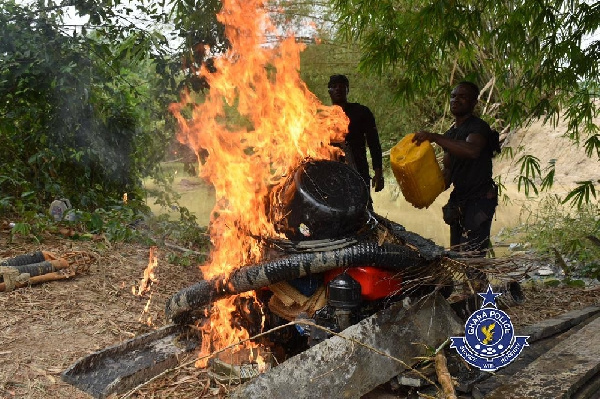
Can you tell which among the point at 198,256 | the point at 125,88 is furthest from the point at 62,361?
the point at 125,88

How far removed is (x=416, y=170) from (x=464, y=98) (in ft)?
2.75

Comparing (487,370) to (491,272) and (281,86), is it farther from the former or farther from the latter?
(281,86)

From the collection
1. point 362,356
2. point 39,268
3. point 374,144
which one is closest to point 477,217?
point 374,144

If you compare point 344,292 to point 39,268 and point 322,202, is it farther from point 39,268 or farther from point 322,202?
point 39,268

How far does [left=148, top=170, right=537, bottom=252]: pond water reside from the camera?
12.7 meters

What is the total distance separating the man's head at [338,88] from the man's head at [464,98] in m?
1.09

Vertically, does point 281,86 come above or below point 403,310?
above

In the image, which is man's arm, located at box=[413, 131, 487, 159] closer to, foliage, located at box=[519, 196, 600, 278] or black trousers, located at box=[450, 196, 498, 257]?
black trousers, located at box=[450, 196, 498, 257]

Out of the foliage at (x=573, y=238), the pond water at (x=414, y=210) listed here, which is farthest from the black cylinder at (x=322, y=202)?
the pond water at (x=414, y=210)

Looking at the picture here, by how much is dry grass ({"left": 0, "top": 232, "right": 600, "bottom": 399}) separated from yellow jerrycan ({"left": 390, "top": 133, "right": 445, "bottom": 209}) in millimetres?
1352

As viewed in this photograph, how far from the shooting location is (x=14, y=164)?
7.12 metres

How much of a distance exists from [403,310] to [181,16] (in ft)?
14.5

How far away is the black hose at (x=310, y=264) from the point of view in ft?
10.4

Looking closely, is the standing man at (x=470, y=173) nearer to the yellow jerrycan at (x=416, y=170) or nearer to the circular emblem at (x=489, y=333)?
the yellow jerrycan at (x=416, y=170)
